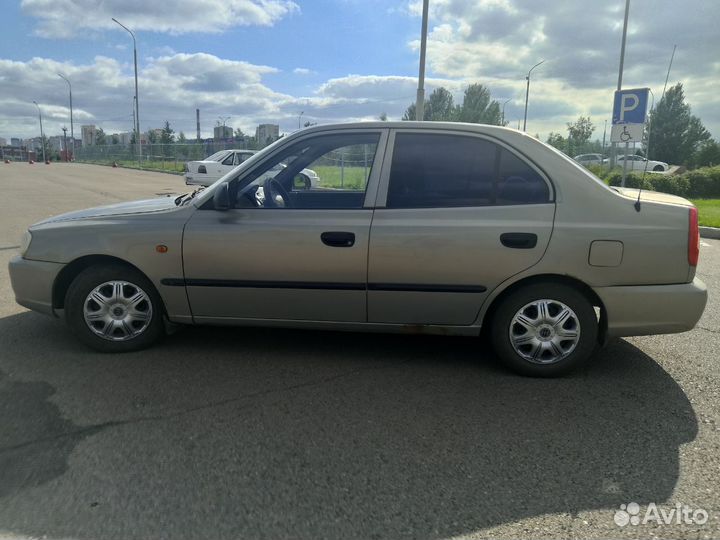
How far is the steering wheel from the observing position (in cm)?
407

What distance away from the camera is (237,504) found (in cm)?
244

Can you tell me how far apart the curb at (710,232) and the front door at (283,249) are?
10411 millimetres

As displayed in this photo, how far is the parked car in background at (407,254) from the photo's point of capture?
3.68 meters

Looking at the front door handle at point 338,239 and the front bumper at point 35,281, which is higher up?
the front door handle at point 338,239

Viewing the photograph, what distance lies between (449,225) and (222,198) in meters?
1.55

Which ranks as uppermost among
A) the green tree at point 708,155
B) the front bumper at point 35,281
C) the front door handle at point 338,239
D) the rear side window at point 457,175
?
the green tree at point 708,155

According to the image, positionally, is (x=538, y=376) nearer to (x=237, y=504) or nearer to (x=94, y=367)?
(x=237, y=504)

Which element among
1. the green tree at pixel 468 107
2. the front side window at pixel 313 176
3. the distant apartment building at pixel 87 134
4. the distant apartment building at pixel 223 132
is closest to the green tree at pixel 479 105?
the green tree at pixel 468 107

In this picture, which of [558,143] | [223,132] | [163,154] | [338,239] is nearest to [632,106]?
[338,239]

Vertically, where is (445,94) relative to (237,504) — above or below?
above

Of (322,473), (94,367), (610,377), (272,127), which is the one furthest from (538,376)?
(272,127)

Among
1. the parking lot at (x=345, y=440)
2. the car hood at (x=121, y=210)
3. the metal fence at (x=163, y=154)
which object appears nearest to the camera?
the parking lot at (x=345, y=440)

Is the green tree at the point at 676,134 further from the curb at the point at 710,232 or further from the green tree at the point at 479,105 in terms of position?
the curb at the point at 710,232

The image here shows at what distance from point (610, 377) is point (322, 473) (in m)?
2.28
